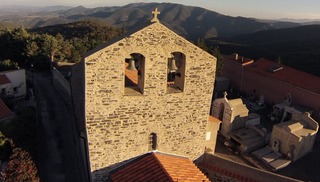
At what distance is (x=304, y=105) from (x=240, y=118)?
11.4 metres

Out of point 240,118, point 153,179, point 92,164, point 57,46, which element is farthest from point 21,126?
point 57,46

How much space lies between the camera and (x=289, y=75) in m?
38.2

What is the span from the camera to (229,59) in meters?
48.8

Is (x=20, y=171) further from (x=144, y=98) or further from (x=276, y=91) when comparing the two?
(x=276, y=91)

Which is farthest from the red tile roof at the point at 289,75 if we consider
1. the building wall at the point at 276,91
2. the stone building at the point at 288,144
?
the stone building at the point at 288,144

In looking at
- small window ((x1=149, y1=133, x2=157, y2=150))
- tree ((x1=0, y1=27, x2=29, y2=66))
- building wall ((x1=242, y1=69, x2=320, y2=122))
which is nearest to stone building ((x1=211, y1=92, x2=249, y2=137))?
building wall ((x1=242, y1=69, x2=320, y2=122))

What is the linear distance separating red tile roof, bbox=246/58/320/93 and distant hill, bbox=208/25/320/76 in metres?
14.7

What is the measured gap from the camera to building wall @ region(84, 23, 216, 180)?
12438mm

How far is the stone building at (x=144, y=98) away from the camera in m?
12.4

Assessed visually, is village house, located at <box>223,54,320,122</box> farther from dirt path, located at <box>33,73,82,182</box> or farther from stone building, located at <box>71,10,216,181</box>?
dirt path, located at <box>33,73,82,182</box>

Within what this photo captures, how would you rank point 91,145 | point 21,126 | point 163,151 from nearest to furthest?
point 91,145
point 163,151
point 21,126

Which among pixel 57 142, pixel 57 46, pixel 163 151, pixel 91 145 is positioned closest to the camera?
pixel 91 145

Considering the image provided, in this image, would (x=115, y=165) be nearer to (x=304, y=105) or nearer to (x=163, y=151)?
(x=163, y=151)

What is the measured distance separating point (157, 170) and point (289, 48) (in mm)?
88799
